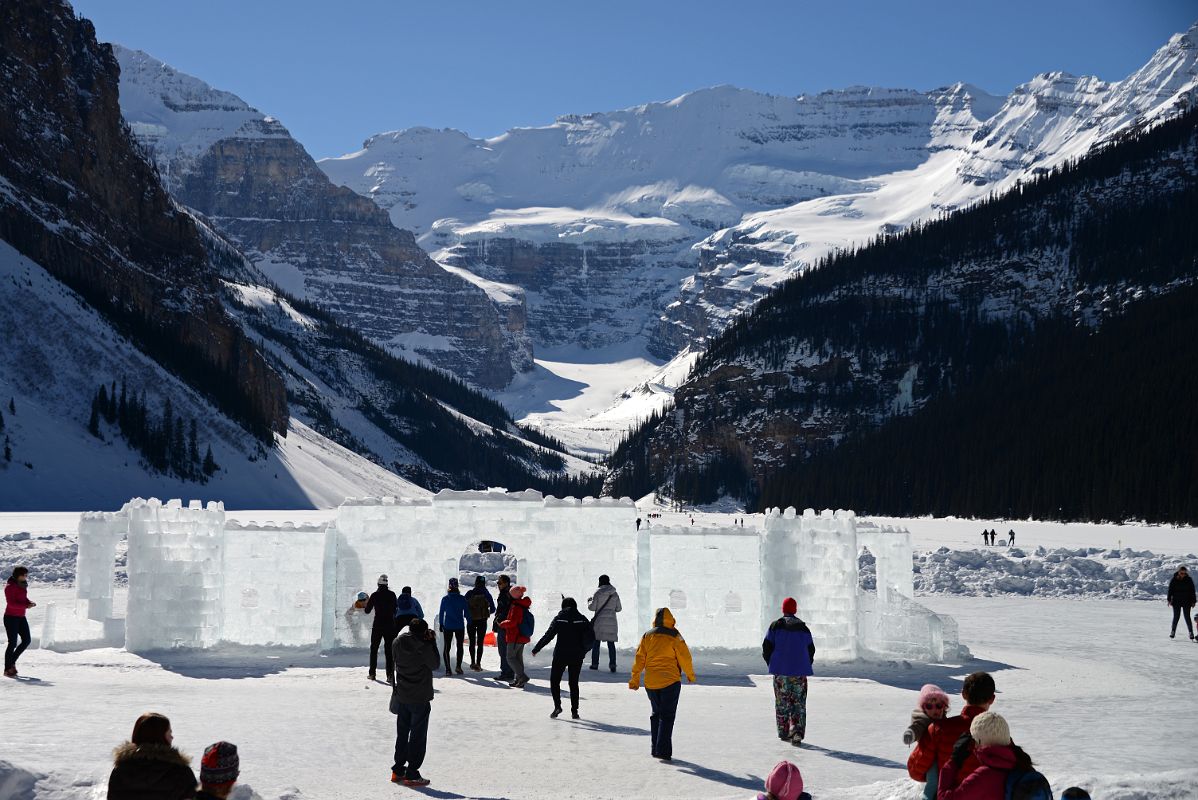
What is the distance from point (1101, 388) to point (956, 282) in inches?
2265

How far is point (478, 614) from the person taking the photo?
944 inches

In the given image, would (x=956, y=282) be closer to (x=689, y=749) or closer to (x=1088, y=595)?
(x=1088, y=595)

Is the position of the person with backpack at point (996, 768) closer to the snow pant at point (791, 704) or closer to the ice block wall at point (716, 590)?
the snow pant at point (791, 704)

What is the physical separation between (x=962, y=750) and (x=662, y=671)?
21.5 feet

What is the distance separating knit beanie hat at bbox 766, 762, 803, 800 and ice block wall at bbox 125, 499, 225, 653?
1813 cm

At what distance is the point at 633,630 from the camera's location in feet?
86.3

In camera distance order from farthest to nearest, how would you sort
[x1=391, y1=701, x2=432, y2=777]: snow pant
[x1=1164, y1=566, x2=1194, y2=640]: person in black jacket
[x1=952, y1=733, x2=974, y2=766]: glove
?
[x1=1164, y1=566, x2=1194, y2=640]: person in black jacket
[x1=391, y1=701, x2=432, y2=777]: snow pant
[x1=952, y1=733, x2=974, y2=766]: glove

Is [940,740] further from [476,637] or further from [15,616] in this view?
[15,616]

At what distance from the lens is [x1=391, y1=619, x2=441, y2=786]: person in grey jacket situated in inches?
602

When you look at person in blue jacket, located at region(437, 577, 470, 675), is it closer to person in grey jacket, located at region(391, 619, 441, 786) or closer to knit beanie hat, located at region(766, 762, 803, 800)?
person in grey jacket, located at region(391, 619, 441, 786)

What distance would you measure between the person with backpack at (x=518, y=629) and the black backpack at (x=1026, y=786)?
1283 centimetres

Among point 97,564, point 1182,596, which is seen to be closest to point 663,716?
point 97,564

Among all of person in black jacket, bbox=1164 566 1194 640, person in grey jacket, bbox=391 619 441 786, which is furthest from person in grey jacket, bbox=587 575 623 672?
person in black jacket, bbox=1164 566 1194 640

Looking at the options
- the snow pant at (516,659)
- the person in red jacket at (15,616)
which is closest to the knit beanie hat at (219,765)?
the snow pant at (516,659)
